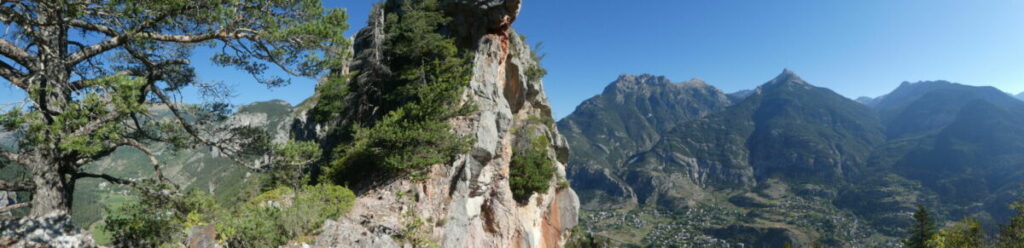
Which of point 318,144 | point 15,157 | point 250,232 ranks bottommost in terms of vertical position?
point 250,232

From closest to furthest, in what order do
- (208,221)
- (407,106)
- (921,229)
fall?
(208,221)
(407,106)
(921,229)

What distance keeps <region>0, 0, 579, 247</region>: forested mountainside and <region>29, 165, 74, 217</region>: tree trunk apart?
0.03 metres

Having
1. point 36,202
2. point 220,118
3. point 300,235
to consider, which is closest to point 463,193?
point 300,235

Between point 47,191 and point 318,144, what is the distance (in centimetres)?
529

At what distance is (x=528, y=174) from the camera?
89.2 feet

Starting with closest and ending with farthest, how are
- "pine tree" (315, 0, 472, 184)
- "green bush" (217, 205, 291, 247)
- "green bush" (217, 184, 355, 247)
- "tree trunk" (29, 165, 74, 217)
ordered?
"tree trunk" (29, 165, 74, 217), "green bush" (217, 205, 291, 247), "green bush" (217, 184, 355, 247), "pine tree" (315, 0, 472, 184)

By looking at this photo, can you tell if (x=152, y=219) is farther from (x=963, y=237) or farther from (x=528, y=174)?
(x=963, y=237)

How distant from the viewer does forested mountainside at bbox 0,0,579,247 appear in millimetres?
8047

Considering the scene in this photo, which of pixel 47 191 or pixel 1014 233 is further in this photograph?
pixel 1014 233

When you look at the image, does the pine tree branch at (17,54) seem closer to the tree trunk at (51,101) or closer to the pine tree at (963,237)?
the tree trunk at (51,101)

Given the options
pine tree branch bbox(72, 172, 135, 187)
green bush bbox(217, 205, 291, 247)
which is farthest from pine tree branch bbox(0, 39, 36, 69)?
green bush bbox(217, 205, 291, 247)

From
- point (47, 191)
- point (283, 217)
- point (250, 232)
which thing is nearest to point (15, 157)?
point (47, 191)

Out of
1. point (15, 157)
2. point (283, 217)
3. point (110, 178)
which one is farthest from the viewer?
point (283, 217)

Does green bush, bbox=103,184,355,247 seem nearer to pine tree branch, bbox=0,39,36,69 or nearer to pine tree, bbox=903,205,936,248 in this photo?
pine tree branch, bbox=0,39,36,69
